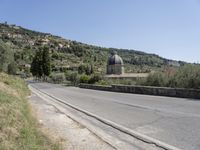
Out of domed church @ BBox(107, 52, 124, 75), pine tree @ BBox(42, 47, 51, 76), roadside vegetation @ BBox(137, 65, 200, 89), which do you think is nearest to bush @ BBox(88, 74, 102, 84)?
roadside vegetation @ BBox(137, 65, 200, 89)

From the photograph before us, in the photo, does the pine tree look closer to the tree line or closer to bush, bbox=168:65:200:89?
the tree line

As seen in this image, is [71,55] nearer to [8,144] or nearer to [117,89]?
[117,89]

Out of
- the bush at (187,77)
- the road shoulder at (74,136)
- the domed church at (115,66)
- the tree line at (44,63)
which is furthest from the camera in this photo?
the tree line at (44,63)

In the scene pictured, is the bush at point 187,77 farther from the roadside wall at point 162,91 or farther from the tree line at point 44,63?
the tree line at point 44,63

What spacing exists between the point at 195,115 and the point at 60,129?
492cm

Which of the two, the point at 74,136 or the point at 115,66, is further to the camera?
the point at 115,66

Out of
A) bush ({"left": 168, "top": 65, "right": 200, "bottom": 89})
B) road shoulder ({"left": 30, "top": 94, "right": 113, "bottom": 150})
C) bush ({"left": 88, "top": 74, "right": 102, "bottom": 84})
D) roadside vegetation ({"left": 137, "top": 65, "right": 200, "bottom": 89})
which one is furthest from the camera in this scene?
bush ({"left": 88, "top": 74, "right": 102, "bottom": 84})

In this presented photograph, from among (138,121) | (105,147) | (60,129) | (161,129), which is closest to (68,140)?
(105,147)

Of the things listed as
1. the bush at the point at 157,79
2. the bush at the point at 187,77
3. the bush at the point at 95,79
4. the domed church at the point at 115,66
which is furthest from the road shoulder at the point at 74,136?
the domed church at the point at 115,66

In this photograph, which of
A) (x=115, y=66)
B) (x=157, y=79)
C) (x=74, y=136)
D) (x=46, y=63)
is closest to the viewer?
(x=74, y=136)

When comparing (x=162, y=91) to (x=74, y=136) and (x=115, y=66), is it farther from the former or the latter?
(x=115, y=66)

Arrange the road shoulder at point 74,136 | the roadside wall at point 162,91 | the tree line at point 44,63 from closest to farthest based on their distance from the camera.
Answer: the road shoulder at point 74,136, the roadside wall at point 162,91, the tree line at point 44,63

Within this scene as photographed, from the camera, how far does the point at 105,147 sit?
734 cm

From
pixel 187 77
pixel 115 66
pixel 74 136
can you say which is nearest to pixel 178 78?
pixel 187 77
